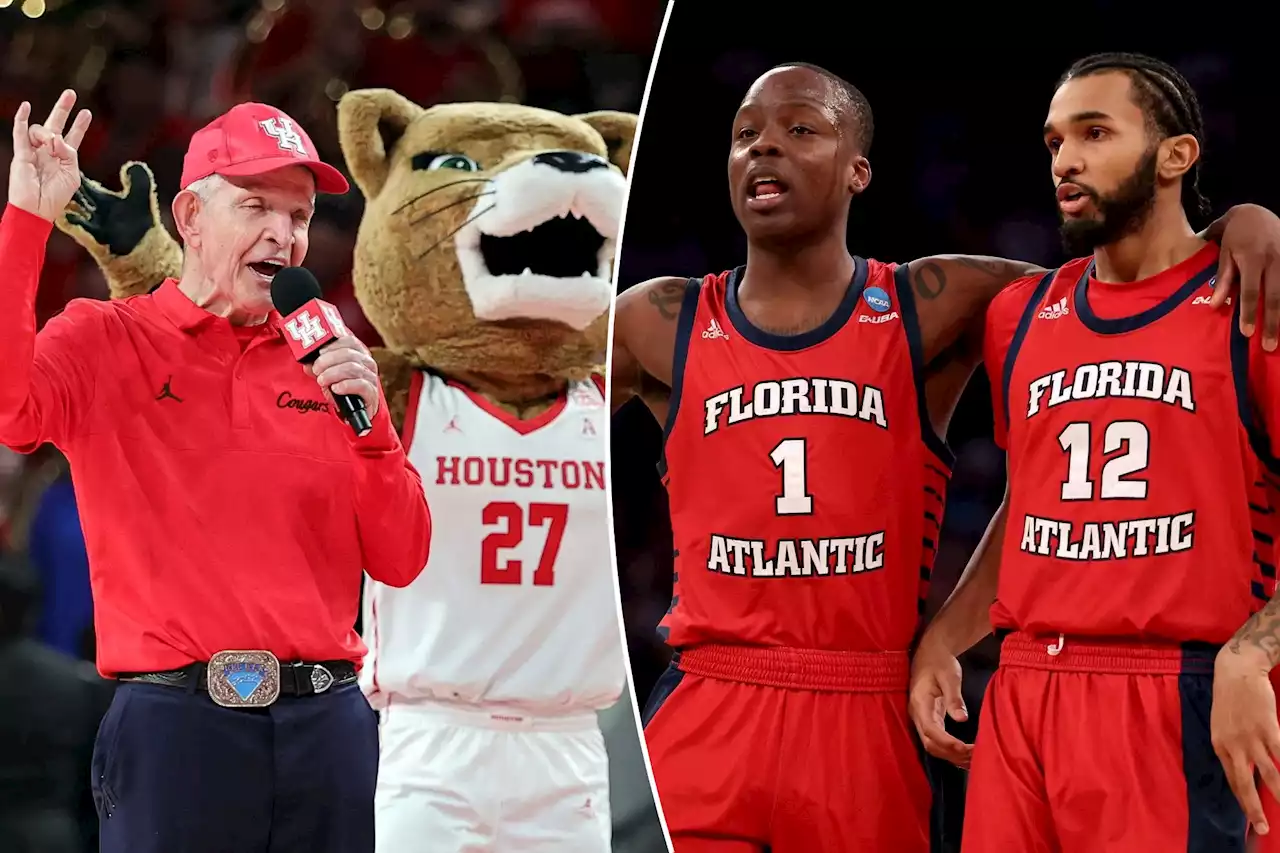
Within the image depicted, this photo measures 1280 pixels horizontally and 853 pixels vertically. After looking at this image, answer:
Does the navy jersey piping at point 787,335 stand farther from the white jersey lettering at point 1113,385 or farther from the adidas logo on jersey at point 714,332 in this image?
the white jersey lettering at point 1113,385

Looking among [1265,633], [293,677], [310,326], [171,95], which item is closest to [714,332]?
[1265,633]

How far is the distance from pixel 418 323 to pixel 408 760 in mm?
591

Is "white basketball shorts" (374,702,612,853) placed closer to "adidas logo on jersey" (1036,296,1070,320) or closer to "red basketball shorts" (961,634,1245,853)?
"red basketball shorts" (961,634,1245,853)

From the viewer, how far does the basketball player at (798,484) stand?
109 cm

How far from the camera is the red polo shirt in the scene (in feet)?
5.32

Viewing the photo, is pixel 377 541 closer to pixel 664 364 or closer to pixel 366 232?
pixel 366 232

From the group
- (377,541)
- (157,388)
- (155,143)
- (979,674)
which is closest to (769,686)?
(979,674)

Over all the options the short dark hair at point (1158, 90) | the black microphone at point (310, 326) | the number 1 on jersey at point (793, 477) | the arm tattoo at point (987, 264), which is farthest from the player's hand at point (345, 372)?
the short dark hair at point (1158, 90)

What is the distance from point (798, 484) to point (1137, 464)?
0.79 ft

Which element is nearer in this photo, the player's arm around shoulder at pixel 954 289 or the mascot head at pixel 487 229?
the player's arm around shoulder at pixel 954 289

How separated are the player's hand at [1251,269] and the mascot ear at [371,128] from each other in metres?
1.27

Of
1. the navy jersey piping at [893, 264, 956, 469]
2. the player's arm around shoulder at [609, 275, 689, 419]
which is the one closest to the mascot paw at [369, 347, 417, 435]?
the player's arm around shoulder at [609, 275, 689, 419]

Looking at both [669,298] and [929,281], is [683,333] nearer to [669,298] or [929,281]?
[669,298]

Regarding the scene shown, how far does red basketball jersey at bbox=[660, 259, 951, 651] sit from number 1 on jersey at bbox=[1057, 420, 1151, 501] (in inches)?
4.3
